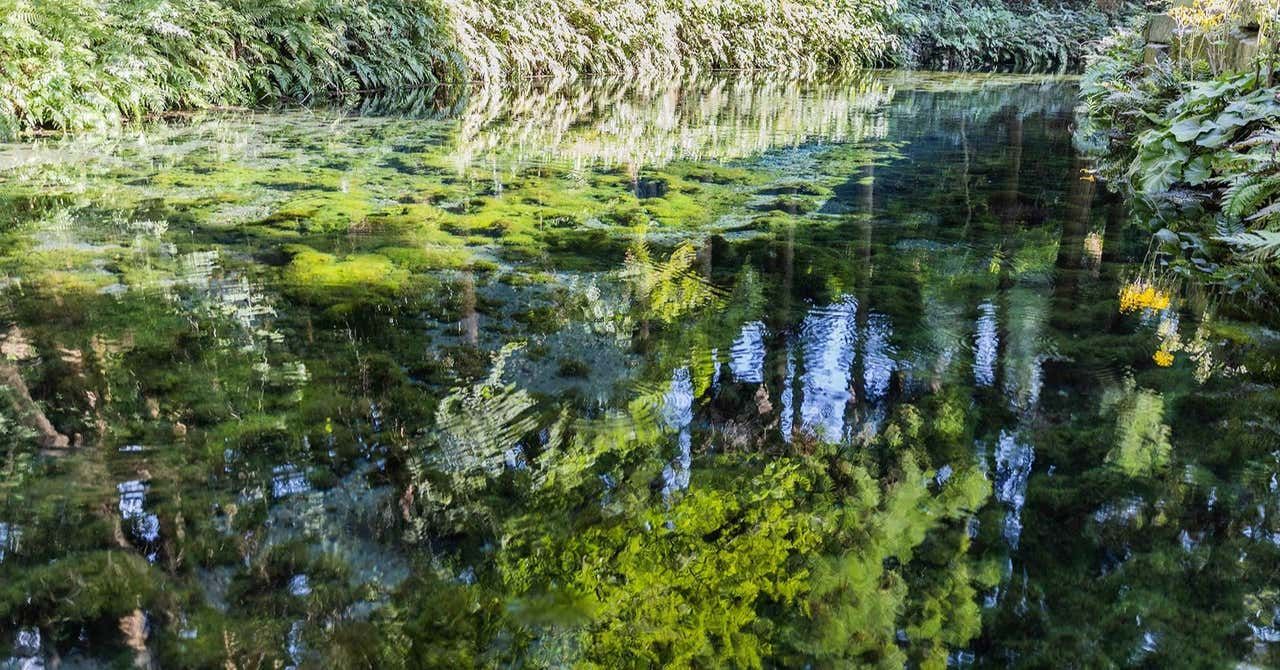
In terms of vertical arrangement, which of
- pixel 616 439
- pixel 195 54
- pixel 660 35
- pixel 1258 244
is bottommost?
pixel 616 439

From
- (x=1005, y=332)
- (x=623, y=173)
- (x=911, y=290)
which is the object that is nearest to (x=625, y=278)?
(x=911, y=290)

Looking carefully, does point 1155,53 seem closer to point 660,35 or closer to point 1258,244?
point 1258,244

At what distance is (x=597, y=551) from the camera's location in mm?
2102

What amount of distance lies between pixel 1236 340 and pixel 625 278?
2392mm

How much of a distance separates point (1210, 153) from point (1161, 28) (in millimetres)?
3944

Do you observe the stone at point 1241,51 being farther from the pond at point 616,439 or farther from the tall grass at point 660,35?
the tall grass at point 660,35

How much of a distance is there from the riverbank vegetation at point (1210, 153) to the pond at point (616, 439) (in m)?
0.31

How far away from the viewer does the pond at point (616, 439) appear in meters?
1.86

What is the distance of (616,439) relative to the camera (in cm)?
264

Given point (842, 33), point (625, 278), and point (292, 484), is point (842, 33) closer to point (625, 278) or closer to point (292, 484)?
point (625, 278)

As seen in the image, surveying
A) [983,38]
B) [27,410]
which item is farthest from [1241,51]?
[983,38]

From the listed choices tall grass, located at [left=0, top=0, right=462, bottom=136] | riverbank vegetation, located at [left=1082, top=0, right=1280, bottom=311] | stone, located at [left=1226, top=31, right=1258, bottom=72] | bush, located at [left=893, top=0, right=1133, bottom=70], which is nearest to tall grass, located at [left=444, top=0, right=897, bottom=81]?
tall grass, located at [left=0, top=0, right=462, bottom=136]

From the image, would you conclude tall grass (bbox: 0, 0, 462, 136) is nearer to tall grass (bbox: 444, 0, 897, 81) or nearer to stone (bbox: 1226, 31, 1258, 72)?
tall grass (bbox: 444, 0, 897, 81)

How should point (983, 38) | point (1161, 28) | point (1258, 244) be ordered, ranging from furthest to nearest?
1. point (983, 38)
2. point (1161, 28)
3. point (1258, 244)
